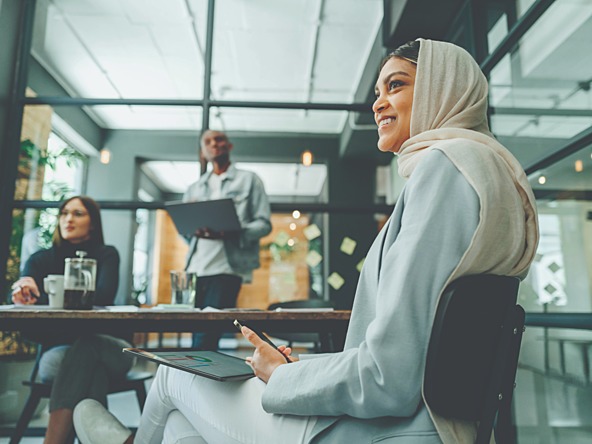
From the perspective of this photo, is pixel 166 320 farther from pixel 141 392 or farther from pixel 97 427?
pixel 141 392

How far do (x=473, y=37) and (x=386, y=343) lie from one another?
2.52m

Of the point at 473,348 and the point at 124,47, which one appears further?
the point at 124,47

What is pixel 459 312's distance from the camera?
70 cm

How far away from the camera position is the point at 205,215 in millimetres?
2334

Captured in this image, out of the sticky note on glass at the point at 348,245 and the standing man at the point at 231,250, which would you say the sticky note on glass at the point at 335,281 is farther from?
the standing man at the point at 231,250

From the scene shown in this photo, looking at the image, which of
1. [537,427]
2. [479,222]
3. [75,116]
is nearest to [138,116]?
[75,116]

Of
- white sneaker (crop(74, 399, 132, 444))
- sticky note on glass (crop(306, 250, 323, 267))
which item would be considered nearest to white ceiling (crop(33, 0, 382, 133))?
sticky note on glass (crop(306, 250, 323, 267))

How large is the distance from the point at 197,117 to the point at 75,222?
1.24 metres

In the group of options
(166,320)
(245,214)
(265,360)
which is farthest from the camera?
(245,214)

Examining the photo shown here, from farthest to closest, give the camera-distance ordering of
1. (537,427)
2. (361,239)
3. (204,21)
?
(204,21), (361,239), (537,427)

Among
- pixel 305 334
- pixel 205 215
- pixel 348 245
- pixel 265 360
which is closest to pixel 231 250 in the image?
pixel 205 215

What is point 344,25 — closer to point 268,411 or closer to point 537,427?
point 537,427

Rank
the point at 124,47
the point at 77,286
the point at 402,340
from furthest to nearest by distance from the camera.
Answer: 1. the point at 124,47
2. the point at 77,286
3. the point at 402,340

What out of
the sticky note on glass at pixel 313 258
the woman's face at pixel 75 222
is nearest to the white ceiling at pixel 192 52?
the sticky note on glass at pixel 313 258
